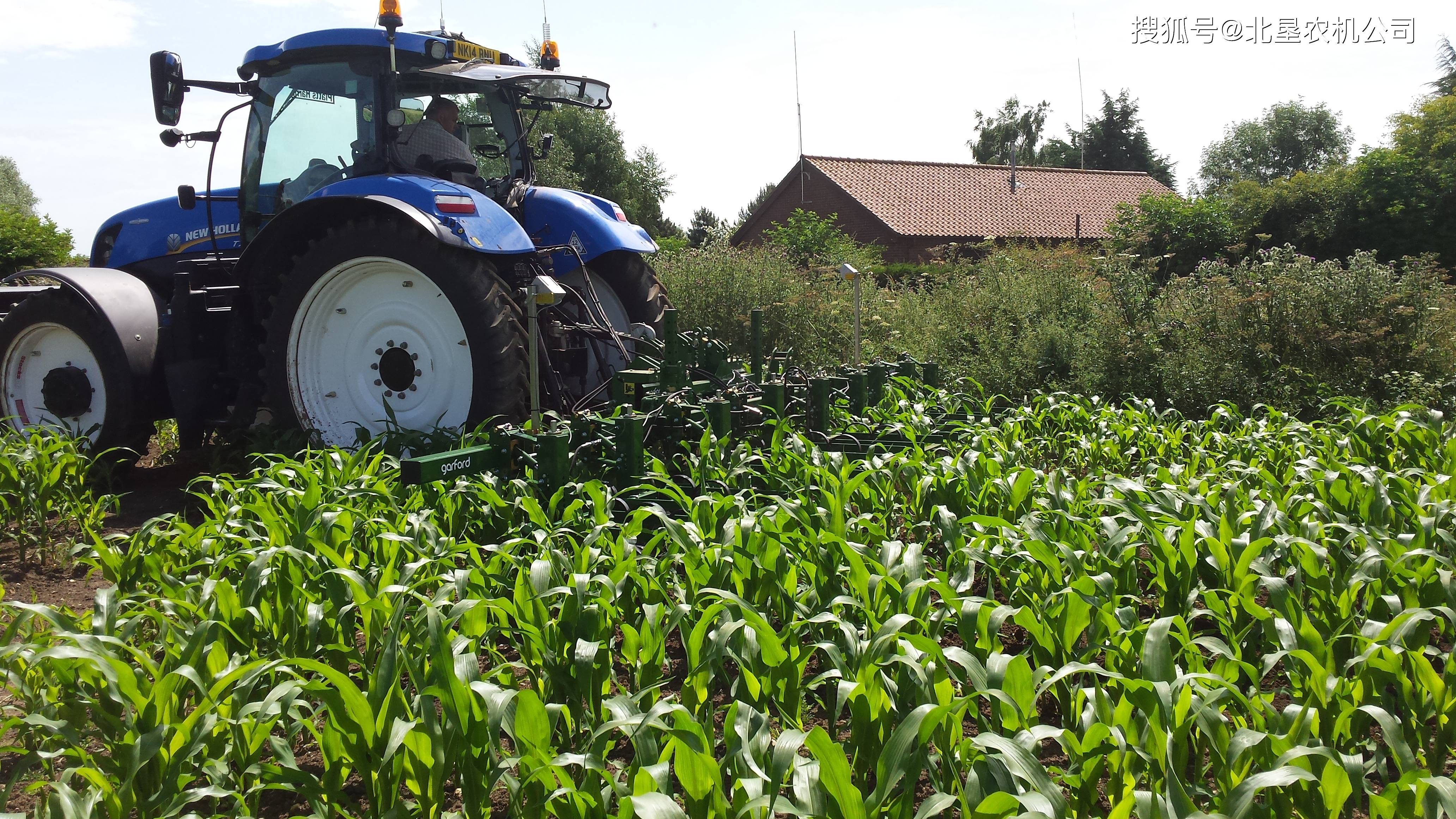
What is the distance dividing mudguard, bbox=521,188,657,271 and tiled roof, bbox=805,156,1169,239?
20.5m

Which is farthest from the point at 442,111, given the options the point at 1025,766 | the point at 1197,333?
the point at 1197,333

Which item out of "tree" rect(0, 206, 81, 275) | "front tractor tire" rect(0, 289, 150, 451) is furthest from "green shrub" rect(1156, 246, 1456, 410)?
"tree" rect(0, 206, 81, 275)

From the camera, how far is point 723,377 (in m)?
5.12

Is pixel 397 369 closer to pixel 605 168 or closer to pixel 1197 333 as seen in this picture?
pixel 1197 333

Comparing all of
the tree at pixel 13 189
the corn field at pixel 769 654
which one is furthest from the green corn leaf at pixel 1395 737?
the tree at pixel 13 189

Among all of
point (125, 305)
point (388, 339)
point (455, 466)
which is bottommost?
point (455, 466)

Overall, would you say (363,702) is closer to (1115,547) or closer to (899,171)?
(1115,547)

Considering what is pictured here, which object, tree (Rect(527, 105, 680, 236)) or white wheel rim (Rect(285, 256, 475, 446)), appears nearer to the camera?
white wheel rim (Rect(285, 256, 475, 446))

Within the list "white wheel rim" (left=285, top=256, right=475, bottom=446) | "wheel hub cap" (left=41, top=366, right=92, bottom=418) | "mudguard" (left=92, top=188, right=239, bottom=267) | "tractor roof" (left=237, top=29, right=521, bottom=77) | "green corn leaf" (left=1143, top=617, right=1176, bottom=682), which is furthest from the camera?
"mudguard" (left=92, top=188, right=239, bottom=267)

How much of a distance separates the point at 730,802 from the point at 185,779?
1014 mm

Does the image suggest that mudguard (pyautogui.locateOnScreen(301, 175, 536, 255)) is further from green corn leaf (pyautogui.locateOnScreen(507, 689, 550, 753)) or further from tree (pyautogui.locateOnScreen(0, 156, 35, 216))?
tree (pyautogui.locateOnScreen(0, 156, 35, 216))

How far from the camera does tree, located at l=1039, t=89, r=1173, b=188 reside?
153ft

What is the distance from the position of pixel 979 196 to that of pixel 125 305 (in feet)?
84.9

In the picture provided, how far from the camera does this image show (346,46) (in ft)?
16.2
